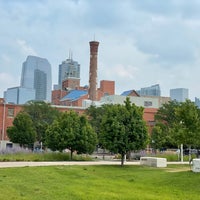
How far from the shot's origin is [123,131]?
1038 inches

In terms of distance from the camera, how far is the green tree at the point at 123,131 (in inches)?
1043

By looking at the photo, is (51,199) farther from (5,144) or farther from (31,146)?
(5,144)

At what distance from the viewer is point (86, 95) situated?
332 feet

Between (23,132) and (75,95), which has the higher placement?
(75,95)

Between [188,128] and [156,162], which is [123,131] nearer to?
[156,162]

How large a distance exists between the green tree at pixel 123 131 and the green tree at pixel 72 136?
22.9 ft

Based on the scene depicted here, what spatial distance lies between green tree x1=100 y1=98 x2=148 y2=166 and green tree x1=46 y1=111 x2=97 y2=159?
22.9 ft

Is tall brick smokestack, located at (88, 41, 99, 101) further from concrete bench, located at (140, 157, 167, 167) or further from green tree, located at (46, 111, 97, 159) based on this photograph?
concrete bench, located at (140, 157, 167, 167)

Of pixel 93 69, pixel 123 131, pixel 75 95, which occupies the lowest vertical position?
pixel 123 131

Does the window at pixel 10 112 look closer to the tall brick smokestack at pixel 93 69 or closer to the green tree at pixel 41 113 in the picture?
the green tree at pixel 41 113

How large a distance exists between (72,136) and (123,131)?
8.54 meters

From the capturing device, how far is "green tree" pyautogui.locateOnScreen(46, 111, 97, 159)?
111ft

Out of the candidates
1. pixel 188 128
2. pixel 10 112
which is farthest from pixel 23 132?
pixel 188 128

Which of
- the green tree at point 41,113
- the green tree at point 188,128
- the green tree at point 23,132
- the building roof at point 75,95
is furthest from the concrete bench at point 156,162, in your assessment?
the building roof at point 75,95
